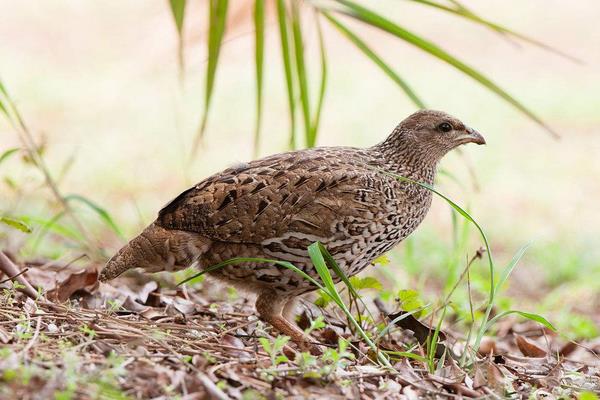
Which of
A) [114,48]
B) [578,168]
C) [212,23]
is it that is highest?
[212,23]

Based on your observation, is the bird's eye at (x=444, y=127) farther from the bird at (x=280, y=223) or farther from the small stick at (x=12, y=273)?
the small stick at (x=12, y=273)

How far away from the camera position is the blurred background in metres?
8.27

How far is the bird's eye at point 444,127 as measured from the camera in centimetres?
462

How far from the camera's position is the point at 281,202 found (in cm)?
414

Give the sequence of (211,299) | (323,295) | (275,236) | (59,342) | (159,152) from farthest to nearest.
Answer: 1. (159,152)
2. (211,299)
3. (323,295)
4. (275,236)
5. (59,342)

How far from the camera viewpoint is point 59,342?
3266 millimetres

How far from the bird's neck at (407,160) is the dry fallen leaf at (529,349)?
3.04 ft

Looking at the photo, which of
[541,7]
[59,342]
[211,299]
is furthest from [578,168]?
[59,342]

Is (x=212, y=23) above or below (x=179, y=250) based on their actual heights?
above

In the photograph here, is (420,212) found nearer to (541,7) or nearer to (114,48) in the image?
(114,48)

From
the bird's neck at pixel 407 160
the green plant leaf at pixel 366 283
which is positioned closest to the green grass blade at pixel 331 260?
the green plant leaf at pixel 366 283

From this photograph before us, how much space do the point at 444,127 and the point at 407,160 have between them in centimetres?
24

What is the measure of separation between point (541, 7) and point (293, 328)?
1340 cm

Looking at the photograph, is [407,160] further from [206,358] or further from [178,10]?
[206,358]
